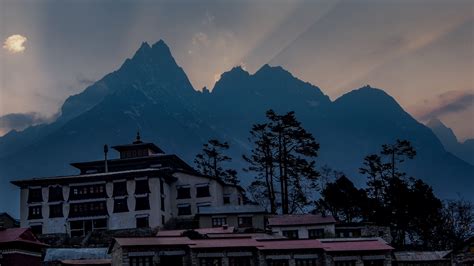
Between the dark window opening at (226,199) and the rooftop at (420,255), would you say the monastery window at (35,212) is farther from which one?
the rooftop at (420,255)

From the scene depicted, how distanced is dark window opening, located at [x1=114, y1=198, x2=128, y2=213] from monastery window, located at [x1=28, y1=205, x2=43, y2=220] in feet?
33.0

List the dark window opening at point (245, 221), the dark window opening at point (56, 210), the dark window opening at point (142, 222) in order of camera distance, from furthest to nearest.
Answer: the dark window opening at point (56, 210) < the dark window opening at point (142, 222) < the dark window opening at point (245, 221)

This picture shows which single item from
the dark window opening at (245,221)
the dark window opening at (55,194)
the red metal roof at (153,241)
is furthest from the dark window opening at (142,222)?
the red metal roof at (153,241)

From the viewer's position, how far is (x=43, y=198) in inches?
3489

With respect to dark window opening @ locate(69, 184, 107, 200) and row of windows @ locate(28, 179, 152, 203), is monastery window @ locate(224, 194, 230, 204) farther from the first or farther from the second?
dark window opening @ locate(69, 184, 107, 200)

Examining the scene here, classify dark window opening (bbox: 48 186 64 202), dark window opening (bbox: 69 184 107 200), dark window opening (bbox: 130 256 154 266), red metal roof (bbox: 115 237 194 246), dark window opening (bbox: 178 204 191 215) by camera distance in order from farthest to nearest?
dark window opening (bbox: 178 204 191 215) < dark window opening (bbox: 48 186 64 202) < dark window opening (bbox: 69 184 107 200) < red metal roof (bbox: 115 237 194 246) < dark window opening (bbox: 130 256 154 266)

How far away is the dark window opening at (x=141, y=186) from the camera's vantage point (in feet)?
284

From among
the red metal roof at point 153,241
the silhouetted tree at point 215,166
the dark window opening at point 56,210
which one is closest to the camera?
the red metal roof at point 153,241

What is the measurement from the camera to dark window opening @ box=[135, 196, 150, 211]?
3376 inches

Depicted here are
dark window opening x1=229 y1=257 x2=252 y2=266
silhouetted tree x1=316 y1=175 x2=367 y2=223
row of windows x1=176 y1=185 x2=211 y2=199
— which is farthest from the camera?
row of windows x1=176 y1=185 x2=211 y2=199

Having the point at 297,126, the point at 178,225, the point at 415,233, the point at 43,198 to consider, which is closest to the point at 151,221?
the point at 178,225

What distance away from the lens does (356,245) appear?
65688mm

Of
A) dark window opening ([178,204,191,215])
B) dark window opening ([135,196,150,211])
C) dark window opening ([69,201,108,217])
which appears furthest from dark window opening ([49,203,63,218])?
dark window opening ([178,204,191,215])

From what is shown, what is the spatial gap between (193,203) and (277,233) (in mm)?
20182
